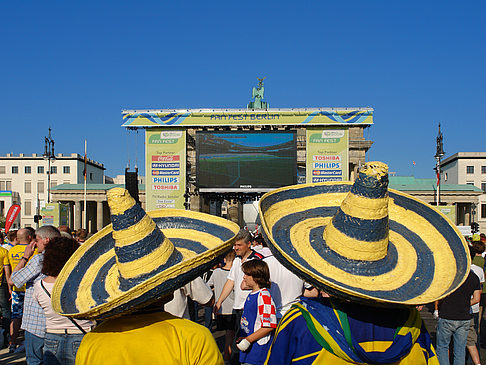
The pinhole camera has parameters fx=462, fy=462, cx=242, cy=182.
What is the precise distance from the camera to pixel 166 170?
32188mm

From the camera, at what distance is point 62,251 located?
429 centimetres

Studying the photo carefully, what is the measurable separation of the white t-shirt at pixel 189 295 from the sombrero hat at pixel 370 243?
241 cm

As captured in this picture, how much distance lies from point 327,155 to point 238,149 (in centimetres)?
615

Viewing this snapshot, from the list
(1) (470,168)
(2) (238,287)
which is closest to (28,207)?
(1) (470,168)

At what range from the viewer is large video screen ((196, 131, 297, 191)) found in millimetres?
30016

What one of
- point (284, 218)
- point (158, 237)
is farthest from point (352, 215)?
point (158, 237)

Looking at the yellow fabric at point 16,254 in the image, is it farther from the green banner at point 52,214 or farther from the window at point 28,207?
the window at point 28,207

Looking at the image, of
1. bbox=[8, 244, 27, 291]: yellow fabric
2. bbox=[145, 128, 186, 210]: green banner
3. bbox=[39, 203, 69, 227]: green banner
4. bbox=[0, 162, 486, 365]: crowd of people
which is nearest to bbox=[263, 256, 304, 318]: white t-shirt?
bbox=[0, 162, 486, 365]: crowd of people

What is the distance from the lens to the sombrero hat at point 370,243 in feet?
6.99

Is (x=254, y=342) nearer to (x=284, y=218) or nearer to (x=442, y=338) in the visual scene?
(x=284, y=218)

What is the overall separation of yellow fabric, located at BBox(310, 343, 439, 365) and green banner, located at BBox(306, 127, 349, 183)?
93.4 ft

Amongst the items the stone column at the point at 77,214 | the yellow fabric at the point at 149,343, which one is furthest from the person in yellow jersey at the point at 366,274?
the stone column at the point at 77,214

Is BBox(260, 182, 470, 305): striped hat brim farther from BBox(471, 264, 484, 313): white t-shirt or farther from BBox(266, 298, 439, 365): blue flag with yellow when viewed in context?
BBox(471, 264, 484, 313): white t-shirt

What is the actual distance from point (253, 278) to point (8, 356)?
5.11 m
